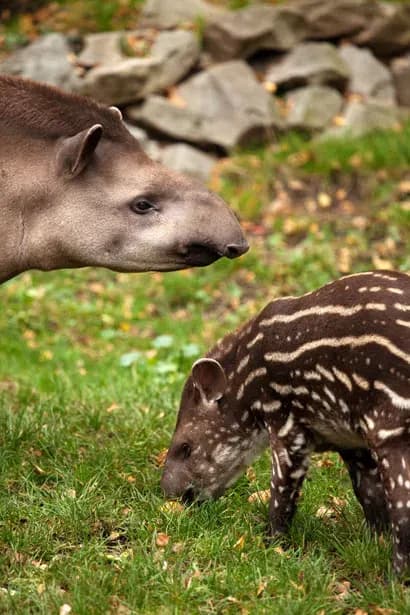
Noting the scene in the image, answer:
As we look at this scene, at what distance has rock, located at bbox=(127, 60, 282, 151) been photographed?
1454 cm

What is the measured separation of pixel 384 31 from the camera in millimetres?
15922

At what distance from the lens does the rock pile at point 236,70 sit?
14.5 m

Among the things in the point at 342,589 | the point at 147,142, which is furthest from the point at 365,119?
the point at 342,589

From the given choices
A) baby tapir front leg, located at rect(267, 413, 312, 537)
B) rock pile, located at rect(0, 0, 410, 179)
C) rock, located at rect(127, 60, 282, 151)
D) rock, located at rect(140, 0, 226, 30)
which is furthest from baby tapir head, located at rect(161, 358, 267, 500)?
rock, located at rect(140, 0, 226, 30)

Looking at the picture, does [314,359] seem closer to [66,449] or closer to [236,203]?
[66,449]

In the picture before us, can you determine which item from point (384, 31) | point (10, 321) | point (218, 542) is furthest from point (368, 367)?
point (384, 31)

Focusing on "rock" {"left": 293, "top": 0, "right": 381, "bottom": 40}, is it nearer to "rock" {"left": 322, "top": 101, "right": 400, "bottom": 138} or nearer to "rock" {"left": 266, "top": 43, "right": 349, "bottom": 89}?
"rock" {"left": 266, "top": 43, "right": 349, "bottom": 89}

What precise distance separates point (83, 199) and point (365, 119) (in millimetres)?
9490

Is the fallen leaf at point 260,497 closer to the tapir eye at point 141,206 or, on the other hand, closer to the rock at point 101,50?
the tapir eye at point 141,206

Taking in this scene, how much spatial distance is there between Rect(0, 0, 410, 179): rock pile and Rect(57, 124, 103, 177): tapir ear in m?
8.27

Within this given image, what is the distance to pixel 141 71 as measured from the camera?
575 inches

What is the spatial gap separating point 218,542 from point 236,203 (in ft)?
27.1

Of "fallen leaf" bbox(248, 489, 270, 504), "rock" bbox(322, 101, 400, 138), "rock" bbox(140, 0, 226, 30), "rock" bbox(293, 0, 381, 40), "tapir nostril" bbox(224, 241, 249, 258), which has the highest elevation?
"tapir nostril" bbox(224, 241, 249, 258)

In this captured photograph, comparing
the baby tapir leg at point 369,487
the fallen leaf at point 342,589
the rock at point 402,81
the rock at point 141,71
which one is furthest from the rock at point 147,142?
the fallen leaf at point 342,589
